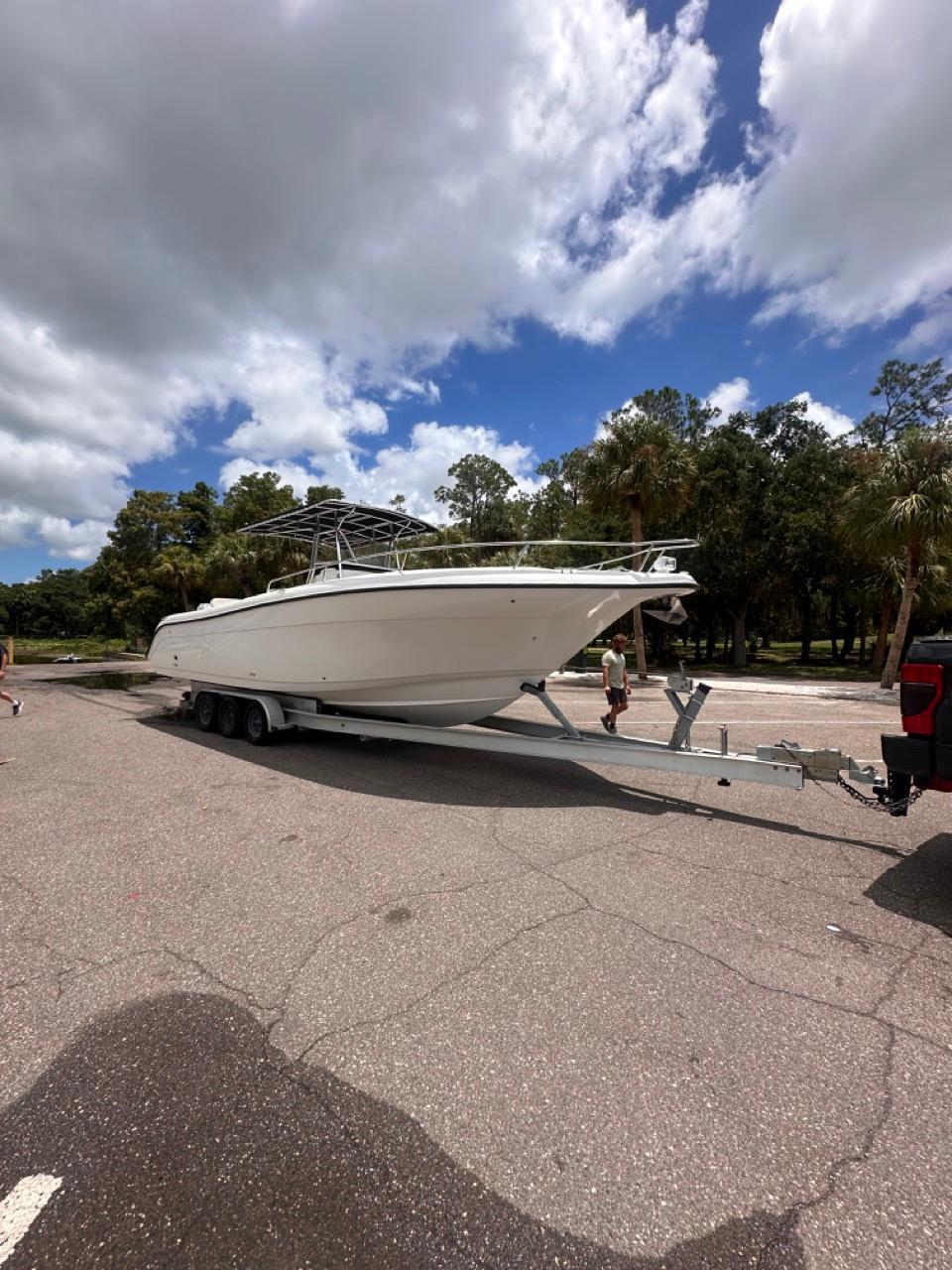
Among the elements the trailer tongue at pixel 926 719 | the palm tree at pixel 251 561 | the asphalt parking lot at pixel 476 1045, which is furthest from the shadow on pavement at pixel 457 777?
the palm tree at pixel 251 561

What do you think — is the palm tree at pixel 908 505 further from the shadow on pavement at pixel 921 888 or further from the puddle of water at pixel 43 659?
the puddle of water at pixel 43 659

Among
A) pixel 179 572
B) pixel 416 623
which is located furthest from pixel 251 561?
pixel 416 623

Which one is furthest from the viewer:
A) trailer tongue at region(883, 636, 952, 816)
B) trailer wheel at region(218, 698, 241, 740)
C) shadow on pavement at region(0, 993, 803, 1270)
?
trailer wheel at region(218, 698, 241, 740)

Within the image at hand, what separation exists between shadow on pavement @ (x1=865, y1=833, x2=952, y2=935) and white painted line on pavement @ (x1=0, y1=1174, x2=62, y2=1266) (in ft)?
13.2

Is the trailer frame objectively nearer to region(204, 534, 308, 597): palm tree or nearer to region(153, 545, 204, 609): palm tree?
region(204, 534, 308, 597): palm tree

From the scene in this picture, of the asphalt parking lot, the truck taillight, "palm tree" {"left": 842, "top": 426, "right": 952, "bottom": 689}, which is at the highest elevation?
"palm tree" {"left": 842, "top": 426, "right": 952, "bottom": 689}

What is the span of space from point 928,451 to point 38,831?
20058 millimetres

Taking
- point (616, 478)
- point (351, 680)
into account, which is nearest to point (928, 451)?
point (616, 478)

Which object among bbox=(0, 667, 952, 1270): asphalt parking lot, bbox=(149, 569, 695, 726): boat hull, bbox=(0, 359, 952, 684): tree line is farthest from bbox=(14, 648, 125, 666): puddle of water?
bbox=(0, 667, 952, 1270): asphalt parking lot

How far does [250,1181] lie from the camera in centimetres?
164

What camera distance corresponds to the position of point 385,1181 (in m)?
1.64

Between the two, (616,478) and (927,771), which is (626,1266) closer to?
(927,771)

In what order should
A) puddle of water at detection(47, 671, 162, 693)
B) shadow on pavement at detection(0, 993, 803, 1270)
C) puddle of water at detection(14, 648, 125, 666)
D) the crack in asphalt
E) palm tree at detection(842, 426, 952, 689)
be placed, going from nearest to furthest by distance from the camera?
shadow on pavement at detection(0, 993, 803, 1270), the crack in asphalt, palm tree at detection(842, 426, 952, 689), puddle of water at detection(47, 671, 162, 693), puddle of water at detection(14, 648, 125, 666)

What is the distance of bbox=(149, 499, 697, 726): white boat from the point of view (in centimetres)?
543
